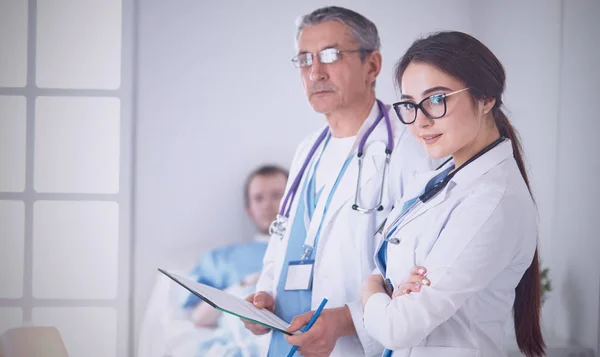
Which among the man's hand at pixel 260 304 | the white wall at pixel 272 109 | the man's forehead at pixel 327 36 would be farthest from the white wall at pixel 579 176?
the man's hand at pixel 260 304

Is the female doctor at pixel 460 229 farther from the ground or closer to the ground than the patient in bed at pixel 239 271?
farther from the ground

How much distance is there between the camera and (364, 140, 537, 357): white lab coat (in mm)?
1189

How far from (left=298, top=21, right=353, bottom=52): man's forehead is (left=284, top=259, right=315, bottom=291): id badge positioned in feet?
2.17

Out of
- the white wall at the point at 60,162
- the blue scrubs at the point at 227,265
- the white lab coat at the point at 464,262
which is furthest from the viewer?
the blue scrubs at the point at 227,265

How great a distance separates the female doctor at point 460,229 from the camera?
1196 millimetres

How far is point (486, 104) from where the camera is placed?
1329 millimetres

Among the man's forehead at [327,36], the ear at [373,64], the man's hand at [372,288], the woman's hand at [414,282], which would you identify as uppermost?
the man's forehead at [327,36]

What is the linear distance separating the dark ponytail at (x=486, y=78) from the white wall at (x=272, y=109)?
598mm

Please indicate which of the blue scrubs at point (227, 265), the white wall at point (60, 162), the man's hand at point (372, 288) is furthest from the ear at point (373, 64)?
the blue scrubs at point (227, 265)

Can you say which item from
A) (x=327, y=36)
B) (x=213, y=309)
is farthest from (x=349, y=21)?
(x=213, y=309)

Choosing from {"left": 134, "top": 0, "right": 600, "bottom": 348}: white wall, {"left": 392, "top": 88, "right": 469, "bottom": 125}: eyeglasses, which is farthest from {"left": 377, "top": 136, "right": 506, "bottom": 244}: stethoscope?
{"left": 134, "top": 0, "right": 600, "bottom": 348}: white wall

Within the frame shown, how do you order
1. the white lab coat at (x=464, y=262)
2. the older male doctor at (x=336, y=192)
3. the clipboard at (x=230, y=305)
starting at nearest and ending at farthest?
the white lab coat at (x=464, y=262) → the clipboard at (x=230, y=305) → the older male doctor at (x=336, y=192)

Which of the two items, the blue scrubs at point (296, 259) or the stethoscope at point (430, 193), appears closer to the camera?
the stethoscope at point (430, 193)

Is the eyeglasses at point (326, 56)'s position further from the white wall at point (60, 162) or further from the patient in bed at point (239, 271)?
the patient in bed at point (239, 271)
